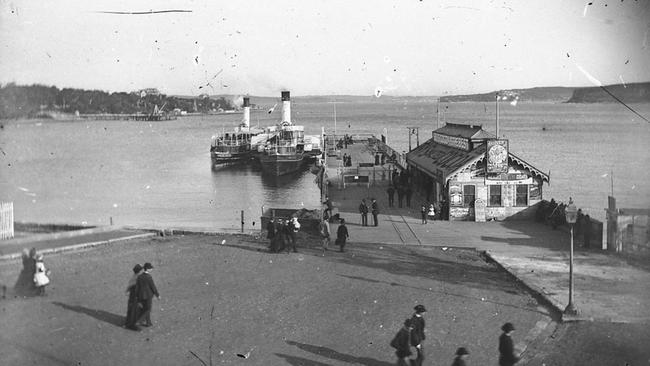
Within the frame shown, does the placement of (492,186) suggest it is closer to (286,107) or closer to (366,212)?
(366,212)

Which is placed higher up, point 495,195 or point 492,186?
point 492,186

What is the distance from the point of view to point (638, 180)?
58.4m

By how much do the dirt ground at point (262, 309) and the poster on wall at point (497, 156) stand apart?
258 inches

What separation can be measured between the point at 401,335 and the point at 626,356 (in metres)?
3.65

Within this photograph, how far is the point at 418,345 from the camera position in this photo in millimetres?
9453

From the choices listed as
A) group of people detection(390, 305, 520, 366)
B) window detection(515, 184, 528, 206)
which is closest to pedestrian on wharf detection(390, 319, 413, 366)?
group of people detection(390, 305, 520, 366)

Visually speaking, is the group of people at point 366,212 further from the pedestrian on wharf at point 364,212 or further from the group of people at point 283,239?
the group of people at point 283,239

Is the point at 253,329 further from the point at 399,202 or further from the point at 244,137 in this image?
the point at 244,137

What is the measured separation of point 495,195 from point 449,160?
329 cm

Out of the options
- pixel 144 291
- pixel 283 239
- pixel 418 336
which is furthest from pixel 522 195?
pixel 144 291

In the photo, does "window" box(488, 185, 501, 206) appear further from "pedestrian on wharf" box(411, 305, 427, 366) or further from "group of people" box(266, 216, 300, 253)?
"pedestrian on wharf" box(411, 305, 427, 366)

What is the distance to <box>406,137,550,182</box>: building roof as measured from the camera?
2358 cm

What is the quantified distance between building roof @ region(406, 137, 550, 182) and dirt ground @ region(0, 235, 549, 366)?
6577 millimetres

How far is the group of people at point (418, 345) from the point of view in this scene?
8992mm
